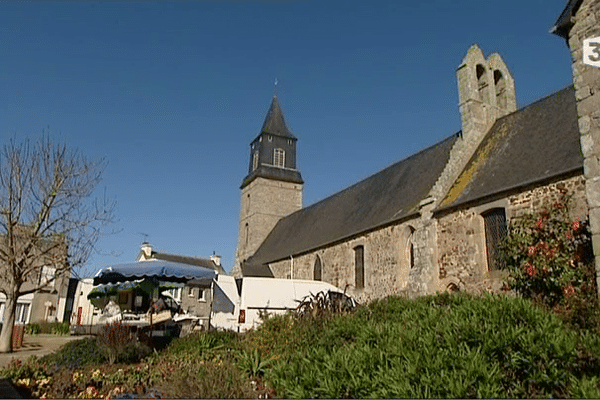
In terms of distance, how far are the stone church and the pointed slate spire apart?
11.1 meters

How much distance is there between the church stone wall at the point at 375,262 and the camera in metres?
16.2

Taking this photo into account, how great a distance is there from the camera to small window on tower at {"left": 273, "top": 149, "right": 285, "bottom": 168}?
34.9m

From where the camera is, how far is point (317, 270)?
21.5 metres

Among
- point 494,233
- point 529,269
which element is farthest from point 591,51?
point 494,233

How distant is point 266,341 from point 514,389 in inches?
162

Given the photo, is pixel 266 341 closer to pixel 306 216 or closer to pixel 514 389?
pixel 514 389

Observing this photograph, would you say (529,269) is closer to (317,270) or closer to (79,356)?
(79,356)

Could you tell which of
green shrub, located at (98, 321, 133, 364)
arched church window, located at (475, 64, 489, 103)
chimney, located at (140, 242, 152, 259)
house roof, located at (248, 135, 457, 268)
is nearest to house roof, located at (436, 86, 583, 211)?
arched church window, located at (475, 64, 489, 103)

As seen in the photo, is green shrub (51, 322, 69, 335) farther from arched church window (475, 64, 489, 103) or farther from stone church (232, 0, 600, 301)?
arched church window (475, 64, 489, 103)

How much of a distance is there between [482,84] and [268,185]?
762 inches

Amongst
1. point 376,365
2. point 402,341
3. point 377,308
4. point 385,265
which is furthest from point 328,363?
point 385,265

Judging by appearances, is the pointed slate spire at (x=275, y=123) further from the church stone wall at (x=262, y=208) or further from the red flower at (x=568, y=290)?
the red flower at (x=568, y=290)

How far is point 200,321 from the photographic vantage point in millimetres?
14320

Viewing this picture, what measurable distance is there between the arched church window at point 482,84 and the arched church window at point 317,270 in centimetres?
981
